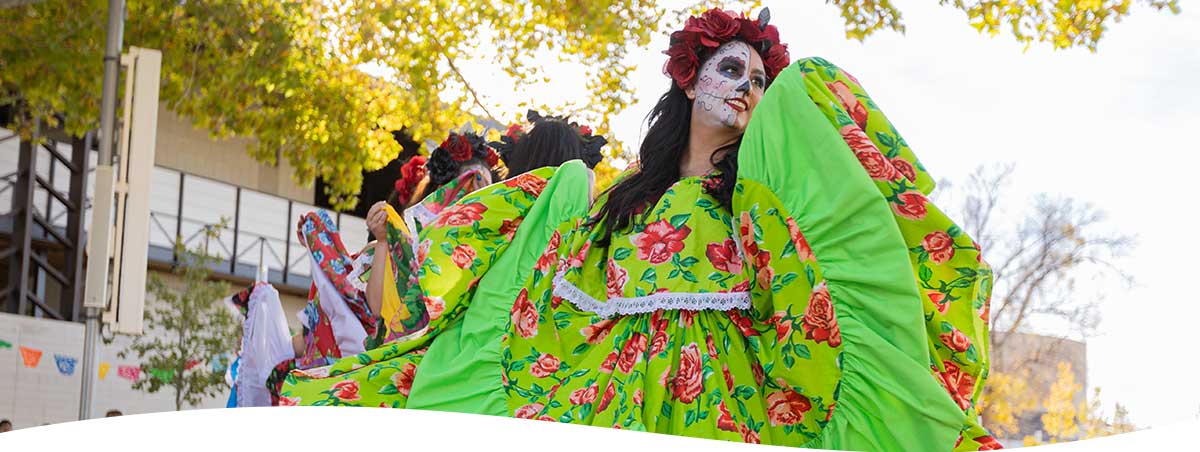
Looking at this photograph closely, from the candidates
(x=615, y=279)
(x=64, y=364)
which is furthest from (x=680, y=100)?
(x=64, y=364)

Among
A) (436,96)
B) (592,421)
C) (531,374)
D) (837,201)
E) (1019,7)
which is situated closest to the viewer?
(837,201)

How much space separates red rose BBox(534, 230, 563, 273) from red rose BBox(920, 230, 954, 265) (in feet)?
1.93

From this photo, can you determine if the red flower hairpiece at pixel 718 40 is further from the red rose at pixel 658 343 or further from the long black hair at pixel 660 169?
the red rose at pixel 658 343

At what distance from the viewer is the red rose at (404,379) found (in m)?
2.02

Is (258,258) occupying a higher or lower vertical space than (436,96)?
lower

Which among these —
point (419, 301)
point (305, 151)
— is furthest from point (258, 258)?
point (419, 301)

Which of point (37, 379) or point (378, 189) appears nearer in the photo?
point (37, 379)

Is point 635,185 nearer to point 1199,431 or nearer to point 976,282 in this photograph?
point 976,282

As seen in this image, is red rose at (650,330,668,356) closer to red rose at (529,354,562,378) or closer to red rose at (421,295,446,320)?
red rose at (529,354,562,378)

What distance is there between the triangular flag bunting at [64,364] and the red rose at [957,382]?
682cm

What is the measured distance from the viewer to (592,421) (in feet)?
5.55

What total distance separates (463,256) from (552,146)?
0.72 metres

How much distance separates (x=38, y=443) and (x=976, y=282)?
44.9 inches

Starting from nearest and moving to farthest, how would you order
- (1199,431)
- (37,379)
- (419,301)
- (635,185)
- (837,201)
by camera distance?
(1199,431), (837,201), (635,185), (419,301), (37,379)
